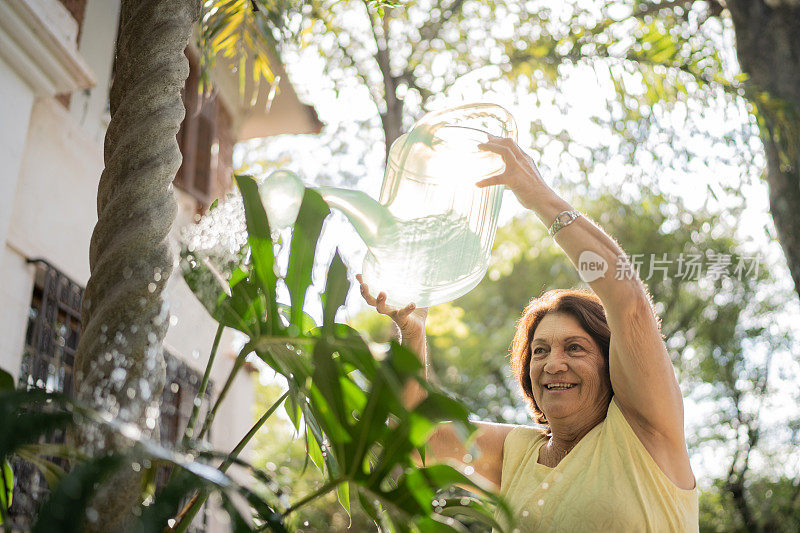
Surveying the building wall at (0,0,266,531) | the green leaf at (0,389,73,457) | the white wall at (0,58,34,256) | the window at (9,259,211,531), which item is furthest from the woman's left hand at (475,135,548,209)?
the white wall at (0,58,34,256)

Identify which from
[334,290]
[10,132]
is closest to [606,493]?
[334,290]

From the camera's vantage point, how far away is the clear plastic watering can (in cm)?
140

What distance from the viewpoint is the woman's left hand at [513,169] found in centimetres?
143

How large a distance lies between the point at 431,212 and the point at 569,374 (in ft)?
1.71

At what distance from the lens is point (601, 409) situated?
1699mm

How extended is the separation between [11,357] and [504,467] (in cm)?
207

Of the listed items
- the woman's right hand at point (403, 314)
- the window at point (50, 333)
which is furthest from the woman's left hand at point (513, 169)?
the window at point (50, 333)

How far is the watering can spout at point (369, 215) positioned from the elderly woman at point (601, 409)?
0.15m

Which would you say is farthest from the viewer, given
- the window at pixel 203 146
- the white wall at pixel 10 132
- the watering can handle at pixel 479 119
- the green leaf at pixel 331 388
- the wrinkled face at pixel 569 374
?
the window at pixel 203 146

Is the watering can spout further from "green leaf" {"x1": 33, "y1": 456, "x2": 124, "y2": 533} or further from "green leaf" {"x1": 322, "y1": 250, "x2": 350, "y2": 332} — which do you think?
"green leaf" {"x1": 33, "y1": 456, "x2": 124, "y2": 533}

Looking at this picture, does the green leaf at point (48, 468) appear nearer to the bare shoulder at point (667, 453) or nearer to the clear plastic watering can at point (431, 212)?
the clear plastic watering can at point (431, 212)

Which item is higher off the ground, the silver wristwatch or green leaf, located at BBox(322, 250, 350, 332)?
the silver wristwatch

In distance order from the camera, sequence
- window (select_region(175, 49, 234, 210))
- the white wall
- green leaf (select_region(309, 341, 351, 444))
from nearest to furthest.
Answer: green leaf (select_region(309, 341, 351, 444))
the white wall
window (select_region(175, 49, 234, 210))

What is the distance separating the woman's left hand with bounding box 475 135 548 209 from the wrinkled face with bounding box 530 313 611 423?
41 centimetres
